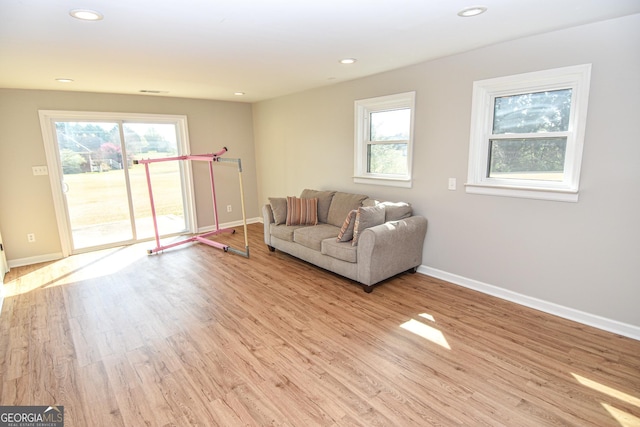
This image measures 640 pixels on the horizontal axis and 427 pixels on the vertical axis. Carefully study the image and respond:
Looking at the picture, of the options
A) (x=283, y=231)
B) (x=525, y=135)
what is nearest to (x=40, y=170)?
(x=283, y=231)

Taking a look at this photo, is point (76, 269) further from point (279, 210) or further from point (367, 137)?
point (367, 137)

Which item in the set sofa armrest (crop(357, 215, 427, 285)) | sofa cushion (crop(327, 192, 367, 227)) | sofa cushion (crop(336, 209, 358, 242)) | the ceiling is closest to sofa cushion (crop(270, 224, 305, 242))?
sofa cushion (crop(327, 192, 367, 227))

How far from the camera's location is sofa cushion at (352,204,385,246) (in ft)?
11.4

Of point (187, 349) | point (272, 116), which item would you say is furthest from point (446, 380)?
point (272, 116)

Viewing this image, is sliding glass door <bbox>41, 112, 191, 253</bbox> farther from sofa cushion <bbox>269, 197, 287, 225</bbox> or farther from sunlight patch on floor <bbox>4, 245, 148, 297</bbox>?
sofa cushion <bbox>269, 197, 287, 225</bbox>

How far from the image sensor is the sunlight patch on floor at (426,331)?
2.59m

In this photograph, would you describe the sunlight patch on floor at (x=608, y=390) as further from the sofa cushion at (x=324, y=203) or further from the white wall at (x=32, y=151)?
the white wall at (x=32, y=151)

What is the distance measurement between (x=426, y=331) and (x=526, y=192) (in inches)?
61.3

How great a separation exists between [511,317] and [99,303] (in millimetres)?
4011

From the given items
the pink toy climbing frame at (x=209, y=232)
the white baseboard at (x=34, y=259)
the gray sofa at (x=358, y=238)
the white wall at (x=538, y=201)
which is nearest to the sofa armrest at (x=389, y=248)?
the gray sofa at (x=358, y=238)

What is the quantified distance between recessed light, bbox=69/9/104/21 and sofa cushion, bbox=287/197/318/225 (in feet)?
9.63

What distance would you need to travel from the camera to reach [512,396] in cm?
202

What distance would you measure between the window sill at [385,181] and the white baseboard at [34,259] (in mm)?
4528

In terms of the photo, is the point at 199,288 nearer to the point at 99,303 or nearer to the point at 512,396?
the point at 99,303
